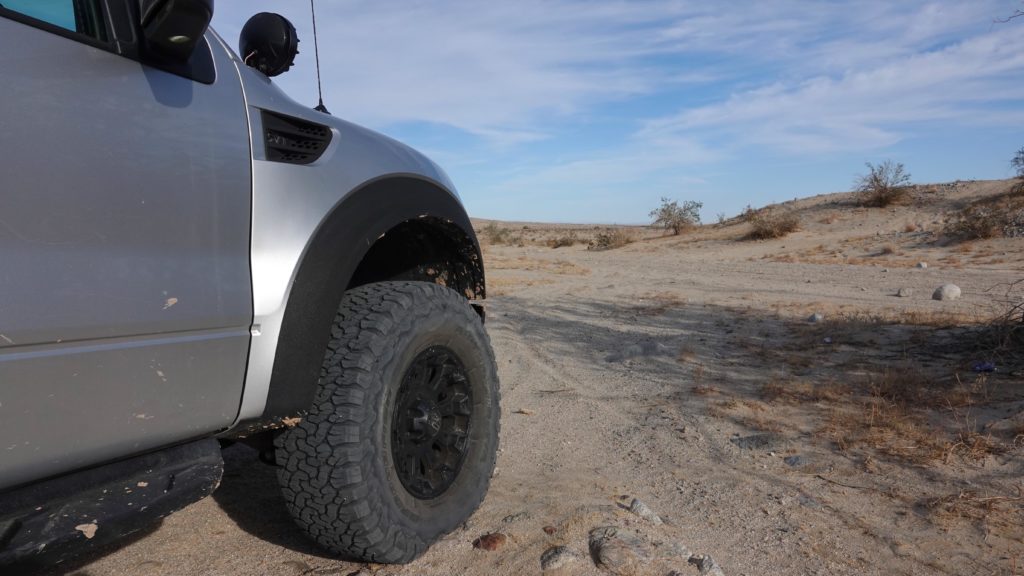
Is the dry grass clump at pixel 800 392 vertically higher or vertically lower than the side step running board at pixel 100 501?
lower

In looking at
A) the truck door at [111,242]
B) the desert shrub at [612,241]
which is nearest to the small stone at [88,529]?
the truck door at [111,242]

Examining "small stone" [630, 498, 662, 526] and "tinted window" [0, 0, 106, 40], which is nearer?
"tinted window" [0, 0, 106, 40]

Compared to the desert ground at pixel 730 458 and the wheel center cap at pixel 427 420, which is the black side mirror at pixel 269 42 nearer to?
the wheel center cap at pixel 427 420

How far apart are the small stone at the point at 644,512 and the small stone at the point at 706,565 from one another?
1.06ft

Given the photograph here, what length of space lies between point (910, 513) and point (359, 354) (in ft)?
7.70

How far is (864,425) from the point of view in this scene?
3.87m

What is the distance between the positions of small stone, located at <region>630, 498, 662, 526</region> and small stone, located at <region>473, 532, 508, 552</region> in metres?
0.61

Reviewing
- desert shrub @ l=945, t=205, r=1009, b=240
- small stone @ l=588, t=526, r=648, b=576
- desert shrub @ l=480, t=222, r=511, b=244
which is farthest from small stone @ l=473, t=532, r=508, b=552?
desert shrub @ l=480, t=222, r=511, b=244

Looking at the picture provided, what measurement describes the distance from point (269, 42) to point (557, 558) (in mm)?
2114

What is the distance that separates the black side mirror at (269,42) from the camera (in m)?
2.54

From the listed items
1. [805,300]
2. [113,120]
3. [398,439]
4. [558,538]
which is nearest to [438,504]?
[398,439]

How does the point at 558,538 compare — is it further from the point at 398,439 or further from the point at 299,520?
the point at 299,520

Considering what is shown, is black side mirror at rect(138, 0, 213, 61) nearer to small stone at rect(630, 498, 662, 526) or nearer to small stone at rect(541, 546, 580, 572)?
small stone at rect(541, 546, 580, 572)

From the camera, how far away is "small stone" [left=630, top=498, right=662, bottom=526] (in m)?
2.86
